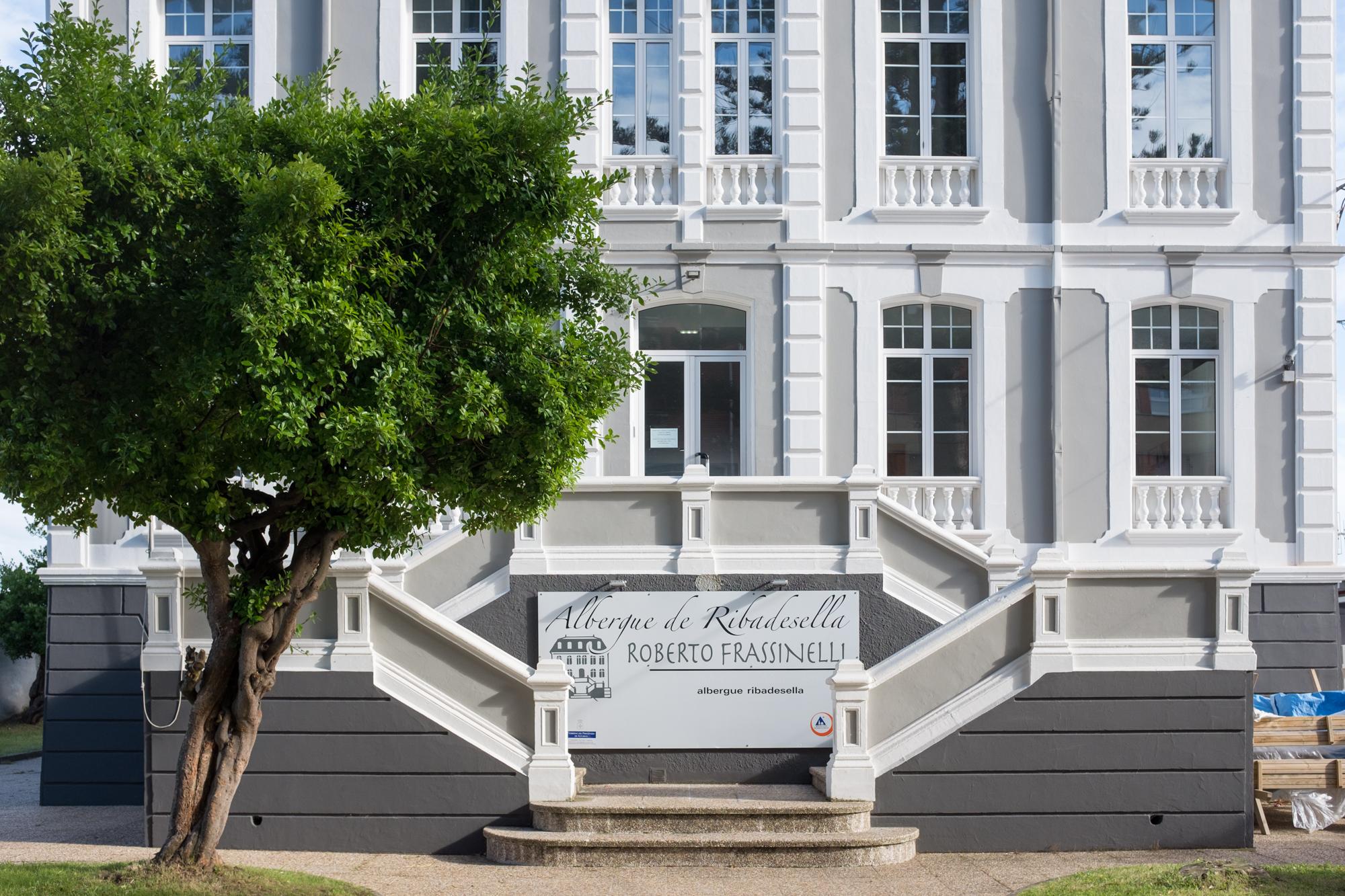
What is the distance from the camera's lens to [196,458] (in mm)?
9383

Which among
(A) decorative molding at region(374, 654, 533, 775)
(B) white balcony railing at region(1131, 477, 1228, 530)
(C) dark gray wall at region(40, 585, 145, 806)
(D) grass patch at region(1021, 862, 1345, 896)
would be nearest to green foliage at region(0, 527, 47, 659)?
(C) dark gray wall at region(40, 585, 145, 806)

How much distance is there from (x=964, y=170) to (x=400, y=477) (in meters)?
9.88

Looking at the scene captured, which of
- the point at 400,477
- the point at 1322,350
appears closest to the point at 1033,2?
the point at 1322,350

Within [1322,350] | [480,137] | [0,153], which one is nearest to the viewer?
[0,153]

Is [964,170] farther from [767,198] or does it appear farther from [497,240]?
[497,240]

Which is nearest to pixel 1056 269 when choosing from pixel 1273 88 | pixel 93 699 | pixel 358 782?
pixel 1273 88

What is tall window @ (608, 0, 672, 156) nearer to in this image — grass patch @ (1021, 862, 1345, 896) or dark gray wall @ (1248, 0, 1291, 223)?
dark gray wall @ (1248, 0, 1291, 223)

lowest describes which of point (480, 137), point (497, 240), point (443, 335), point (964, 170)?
point (443, 335)

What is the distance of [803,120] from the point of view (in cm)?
1659

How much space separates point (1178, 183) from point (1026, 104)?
208 cm

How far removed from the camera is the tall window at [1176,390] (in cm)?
1664

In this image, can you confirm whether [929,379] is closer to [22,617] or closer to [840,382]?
[840,382]

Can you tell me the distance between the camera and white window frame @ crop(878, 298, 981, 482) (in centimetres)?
1656

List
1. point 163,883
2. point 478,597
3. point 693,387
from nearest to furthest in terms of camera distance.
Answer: point 163,883, point 478,597, point 693,387
